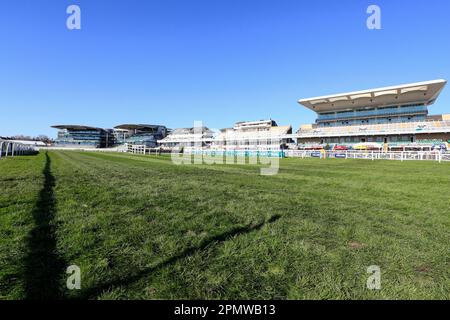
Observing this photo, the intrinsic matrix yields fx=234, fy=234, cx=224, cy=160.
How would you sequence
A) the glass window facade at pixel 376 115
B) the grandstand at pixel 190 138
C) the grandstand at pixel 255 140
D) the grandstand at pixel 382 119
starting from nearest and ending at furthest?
the grandstand at pixel 382 119
the glass window facade at pixel 376 115
the grandstand at pixel 255 140
the grandstand at pixel 190 138

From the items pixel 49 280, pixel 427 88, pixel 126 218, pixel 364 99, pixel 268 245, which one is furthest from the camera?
pixel 364 99

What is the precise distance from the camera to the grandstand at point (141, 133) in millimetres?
113625

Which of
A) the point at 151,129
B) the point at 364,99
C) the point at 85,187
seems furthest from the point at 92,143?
the point at 85,187

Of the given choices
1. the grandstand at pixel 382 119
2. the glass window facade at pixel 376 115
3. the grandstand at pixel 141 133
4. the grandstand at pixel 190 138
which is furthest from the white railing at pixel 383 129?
the grandstand at pixel 141 133

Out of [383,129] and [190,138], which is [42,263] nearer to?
[383,129]

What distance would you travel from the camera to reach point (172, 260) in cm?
258

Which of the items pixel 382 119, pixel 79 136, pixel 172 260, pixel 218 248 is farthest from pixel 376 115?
pixel 79 136

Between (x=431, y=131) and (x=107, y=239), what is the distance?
61388mm

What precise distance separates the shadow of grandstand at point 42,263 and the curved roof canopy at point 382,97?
6755cm

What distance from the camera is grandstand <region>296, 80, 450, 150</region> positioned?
4834cm

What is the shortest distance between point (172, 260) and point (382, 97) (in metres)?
70.9

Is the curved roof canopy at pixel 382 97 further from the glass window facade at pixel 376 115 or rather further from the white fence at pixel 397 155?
the white fence at pixel 397 155

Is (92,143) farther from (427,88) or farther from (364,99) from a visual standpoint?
(427,88)
